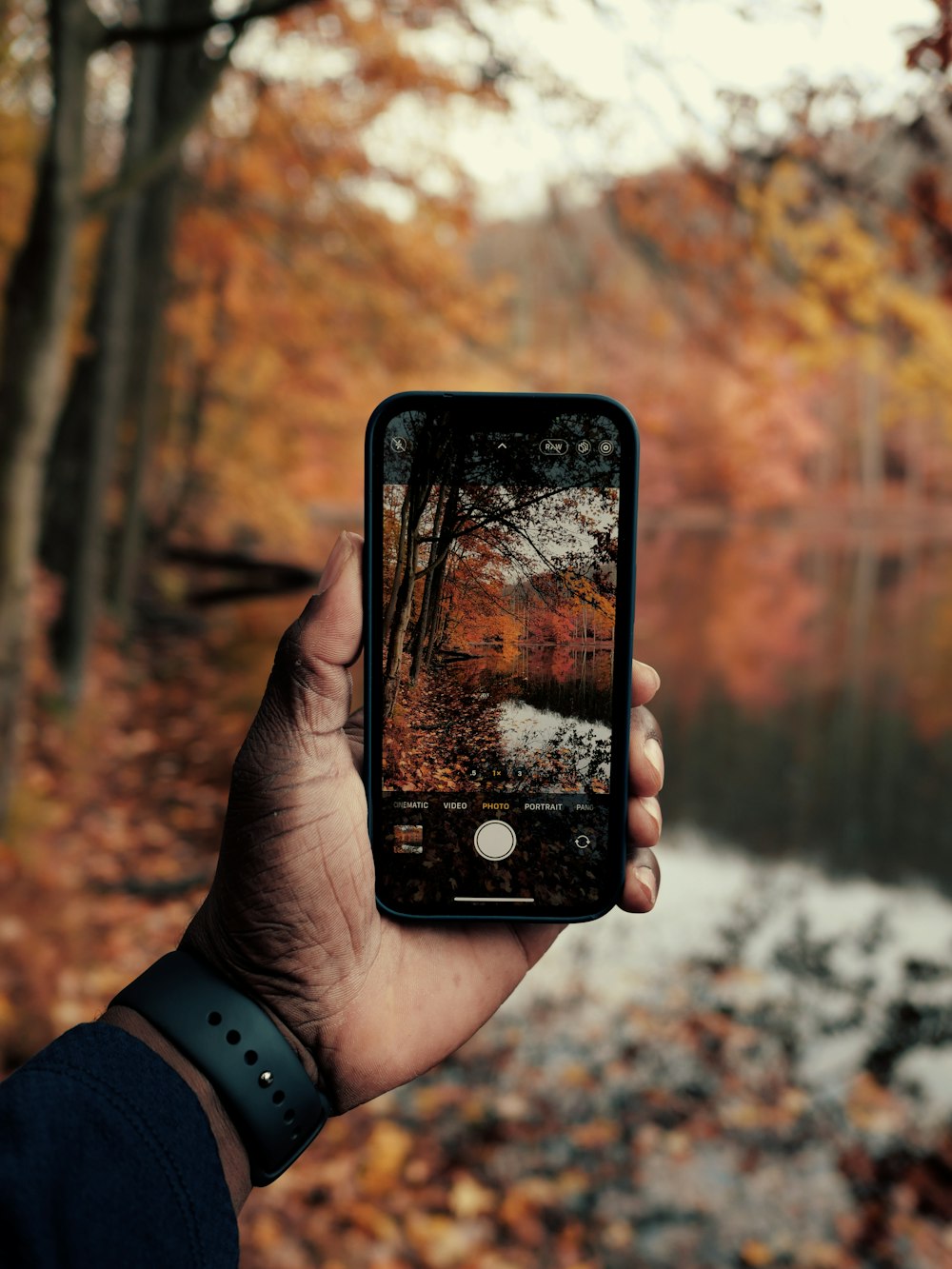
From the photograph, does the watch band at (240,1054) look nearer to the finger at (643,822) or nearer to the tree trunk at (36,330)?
the finger at (643,822)

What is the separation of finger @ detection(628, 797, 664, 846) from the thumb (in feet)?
1.58

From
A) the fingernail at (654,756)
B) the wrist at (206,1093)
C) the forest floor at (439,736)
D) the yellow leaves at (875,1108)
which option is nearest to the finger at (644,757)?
the fingernail at (654,756)

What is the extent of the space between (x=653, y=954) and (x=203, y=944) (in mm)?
5065

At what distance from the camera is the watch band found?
1377mm

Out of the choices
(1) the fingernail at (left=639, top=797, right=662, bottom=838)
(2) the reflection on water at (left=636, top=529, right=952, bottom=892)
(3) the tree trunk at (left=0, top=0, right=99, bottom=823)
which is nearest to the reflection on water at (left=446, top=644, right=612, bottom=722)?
(1) the fingernail at (left=639, top=797, right=662, bottom=838)

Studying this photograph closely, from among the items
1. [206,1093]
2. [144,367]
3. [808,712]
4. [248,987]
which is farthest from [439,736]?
[808,712]

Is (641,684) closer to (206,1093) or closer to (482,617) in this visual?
(482,617)

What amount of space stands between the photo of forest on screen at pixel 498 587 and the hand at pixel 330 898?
0.09 m

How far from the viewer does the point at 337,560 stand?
4.84ft

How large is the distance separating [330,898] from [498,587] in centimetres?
52

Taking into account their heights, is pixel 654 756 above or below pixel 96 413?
below

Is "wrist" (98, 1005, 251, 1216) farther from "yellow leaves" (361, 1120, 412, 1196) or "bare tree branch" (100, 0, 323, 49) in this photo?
"bare tree branch" (100, 0, 323, 49)

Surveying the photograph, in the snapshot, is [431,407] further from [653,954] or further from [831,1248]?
[653,954]

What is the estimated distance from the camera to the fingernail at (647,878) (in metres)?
1.62
